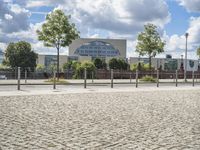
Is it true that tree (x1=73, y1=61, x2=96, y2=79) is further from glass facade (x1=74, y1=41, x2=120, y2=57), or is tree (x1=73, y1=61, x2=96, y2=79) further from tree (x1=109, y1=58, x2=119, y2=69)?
glass facade (x1=74, y1=41, x2=120, y2=57)

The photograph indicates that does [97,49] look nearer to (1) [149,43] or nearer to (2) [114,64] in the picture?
(2) [114,64]

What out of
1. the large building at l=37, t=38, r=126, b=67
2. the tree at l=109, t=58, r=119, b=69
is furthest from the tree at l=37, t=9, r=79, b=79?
the large building at l=37, t=38, r=126, b=67

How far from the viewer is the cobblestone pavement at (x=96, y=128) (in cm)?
680

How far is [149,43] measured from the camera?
50219 mm

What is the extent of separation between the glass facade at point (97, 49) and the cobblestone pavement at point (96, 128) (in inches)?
5371

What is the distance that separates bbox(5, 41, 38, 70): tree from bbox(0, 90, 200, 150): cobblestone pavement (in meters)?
63.0

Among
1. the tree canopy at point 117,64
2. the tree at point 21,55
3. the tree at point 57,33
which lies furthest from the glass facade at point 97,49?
the tree at point 57,33

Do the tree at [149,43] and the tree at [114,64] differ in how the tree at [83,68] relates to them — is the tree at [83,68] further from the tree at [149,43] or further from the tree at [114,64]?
the tree at [114,64]

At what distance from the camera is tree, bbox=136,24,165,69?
50.3 m

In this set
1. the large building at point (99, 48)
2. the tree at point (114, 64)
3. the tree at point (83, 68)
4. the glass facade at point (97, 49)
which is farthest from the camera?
the glass facade at point (97, 49)

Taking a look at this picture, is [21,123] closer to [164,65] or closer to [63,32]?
[63,32]

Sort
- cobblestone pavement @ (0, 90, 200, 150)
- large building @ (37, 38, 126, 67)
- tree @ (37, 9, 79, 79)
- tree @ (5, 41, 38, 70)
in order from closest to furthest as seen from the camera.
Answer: cobblestone pavement @ (0, 90, 200, 150)
tree @ (37, 9, 79, 79)
tree @ (5, 41, 38, 70)
large building @ (37, 38, 126, 67)

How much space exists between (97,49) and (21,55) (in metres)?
79.8

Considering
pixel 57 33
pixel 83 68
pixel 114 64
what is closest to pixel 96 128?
pixel 57 33
